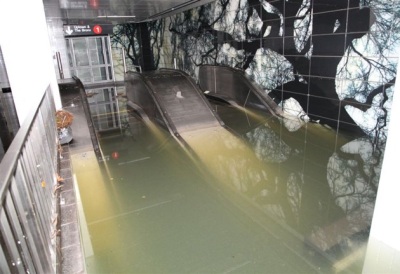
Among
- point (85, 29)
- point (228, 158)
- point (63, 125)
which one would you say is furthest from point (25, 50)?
point (85, 29)

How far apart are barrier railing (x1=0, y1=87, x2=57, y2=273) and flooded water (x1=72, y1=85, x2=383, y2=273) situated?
2.22ft

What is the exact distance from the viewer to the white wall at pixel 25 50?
176 inches

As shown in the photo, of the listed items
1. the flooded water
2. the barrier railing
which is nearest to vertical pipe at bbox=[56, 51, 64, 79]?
the flooded water

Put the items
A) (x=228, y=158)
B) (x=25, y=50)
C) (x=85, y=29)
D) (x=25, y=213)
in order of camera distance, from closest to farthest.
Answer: (x=25, y=213) < (x=25, y=50) < (x=228, y=158) < (x=85, y=29)

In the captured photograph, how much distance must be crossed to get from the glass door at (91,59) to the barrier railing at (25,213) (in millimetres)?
13720

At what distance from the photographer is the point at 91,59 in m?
15.7

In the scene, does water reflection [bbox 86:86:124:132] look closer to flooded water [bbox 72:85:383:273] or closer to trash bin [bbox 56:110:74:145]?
flooded water [bbox 72:85:383:273]

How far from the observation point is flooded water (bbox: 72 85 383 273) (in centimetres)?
274

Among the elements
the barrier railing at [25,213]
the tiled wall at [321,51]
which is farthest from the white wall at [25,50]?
the tiled wall at [321,51]

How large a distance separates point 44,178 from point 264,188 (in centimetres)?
272

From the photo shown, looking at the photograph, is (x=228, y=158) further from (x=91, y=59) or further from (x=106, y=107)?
(x=91, y=59)

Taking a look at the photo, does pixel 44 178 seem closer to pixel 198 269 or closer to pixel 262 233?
pixel 198 269

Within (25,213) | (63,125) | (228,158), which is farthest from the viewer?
(63,125)

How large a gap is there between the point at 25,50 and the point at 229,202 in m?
4.04
